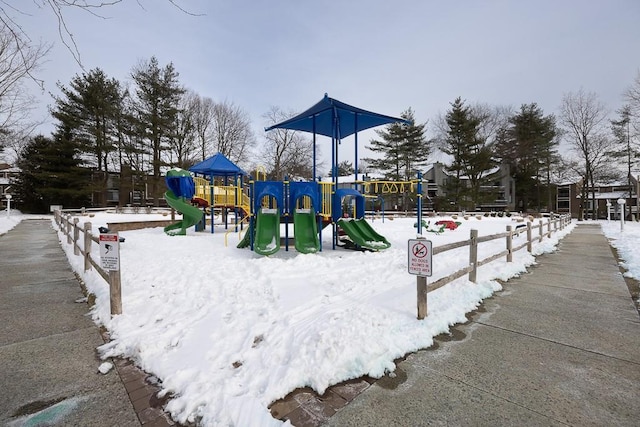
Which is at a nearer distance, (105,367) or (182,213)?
(105,367)

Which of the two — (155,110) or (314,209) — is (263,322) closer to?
(314,209)

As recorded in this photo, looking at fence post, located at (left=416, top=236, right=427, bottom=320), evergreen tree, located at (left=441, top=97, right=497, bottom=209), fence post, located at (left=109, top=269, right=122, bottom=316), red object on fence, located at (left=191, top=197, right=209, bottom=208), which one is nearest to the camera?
fence post, located at (left=416, top=236, right=427, bottom=320)

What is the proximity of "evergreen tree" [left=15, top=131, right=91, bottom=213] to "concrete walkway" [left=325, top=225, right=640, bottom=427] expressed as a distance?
39.2 metres

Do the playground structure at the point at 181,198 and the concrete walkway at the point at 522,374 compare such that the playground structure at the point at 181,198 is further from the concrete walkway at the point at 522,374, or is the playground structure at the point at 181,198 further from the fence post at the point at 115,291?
the concrete walkway at the point at 522,374

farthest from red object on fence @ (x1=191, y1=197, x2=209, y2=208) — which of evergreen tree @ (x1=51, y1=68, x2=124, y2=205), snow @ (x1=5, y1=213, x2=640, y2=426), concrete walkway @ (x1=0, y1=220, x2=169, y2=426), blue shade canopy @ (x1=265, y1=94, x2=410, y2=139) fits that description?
evergreen tree @ (x1=51, y1=68, x2=124, y2=205)

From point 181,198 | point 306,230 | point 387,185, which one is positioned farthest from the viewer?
point 181,198

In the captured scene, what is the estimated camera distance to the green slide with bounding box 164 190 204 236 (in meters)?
13.6

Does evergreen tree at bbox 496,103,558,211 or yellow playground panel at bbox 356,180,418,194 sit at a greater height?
evergreen tree at bbox 496,103,558,211

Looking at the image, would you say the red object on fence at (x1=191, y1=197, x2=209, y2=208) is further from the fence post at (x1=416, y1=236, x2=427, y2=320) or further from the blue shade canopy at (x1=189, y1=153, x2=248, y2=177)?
the fence post at (x1=416, y1=236, x2=427, y2=320)

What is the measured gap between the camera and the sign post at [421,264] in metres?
3.87

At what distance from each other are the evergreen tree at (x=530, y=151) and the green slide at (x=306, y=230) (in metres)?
40.8

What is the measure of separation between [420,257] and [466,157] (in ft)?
126

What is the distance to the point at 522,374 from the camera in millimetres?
2887

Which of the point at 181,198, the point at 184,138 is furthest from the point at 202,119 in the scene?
the point at 181,198
